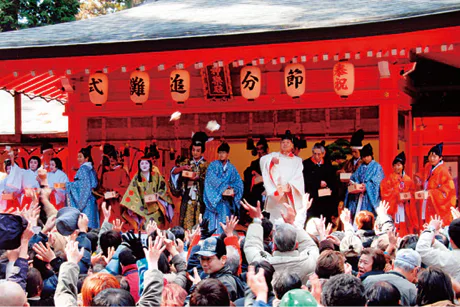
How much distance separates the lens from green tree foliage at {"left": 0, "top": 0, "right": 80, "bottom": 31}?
2370cm

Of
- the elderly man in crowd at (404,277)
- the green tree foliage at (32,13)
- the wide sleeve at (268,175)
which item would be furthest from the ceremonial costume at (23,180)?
the green tree foliage at (32,13)

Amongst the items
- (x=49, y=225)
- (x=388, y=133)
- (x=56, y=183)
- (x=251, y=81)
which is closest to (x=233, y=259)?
(x=49, y=225)

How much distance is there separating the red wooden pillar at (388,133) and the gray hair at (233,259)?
22.7 ft

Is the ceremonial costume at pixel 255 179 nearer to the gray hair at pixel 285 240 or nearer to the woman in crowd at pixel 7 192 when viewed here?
the woman in crowd at pixel 7 192

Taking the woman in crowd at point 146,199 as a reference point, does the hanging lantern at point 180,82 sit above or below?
above

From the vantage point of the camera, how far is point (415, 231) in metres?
12.1

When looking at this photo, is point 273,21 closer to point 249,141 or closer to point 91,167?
point 249,141

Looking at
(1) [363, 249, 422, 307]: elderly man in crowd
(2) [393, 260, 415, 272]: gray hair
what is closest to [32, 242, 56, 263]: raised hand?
(1) [363, 249, 422, 307]: elderly man in crowd

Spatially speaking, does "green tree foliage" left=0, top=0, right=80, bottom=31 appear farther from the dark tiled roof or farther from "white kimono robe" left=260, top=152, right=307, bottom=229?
"white kimono robe" left=260, top=152, right=307, bottom=229

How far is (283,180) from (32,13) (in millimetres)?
15775

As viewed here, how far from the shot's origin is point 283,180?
445 inches

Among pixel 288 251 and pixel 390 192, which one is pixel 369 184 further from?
pixel 288 251

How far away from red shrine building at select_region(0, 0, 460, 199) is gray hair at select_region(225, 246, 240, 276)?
4.85 metres

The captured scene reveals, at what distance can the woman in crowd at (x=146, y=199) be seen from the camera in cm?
1224
